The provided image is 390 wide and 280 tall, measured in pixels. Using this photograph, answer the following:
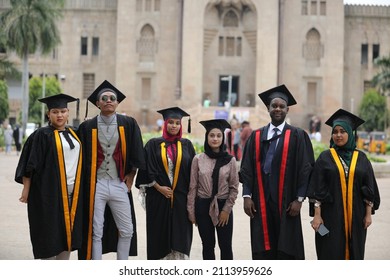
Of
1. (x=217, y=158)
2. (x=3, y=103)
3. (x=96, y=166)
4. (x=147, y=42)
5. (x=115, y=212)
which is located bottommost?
(x=115, y=212)

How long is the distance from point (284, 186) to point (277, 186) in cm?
7

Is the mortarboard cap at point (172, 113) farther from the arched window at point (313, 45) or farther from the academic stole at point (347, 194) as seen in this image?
the arched window at point (313, 45)

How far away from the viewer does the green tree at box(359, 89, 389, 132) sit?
152 ft

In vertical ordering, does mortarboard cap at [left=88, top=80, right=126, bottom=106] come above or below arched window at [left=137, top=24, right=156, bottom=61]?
below

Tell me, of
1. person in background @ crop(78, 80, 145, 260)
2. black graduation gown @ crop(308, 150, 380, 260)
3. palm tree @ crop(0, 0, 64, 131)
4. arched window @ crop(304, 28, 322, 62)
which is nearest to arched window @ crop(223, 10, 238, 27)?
arched window @ crop(304, 28, 322, 62)

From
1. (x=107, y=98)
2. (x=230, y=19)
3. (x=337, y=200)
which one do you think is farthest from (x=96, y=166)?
(x=230, y=19)

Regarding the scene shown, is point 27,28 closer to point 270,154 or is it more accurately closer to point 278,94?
point 278,94

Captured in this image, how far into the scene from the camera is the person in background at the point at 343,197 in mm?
6637

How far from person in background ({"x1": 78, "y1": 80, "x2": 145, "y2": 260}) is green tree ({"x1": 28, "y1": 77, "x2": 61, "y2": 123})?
122ft

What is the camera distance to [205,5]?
45406mm

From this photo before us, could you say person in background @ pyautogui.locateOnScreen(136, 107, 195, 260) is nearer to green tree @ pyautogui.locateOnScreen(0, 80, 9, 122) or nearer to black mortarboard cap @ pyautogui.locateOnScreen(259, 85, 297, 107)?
black mortarboard cap @ pyautogui.locateOnScreen(259, 85, 297, 107)

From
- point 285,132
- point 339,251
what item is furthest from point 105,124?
point 339,251

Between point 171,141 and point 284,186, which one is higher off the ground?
point 171,141

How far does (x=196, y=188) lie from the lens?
738cm
